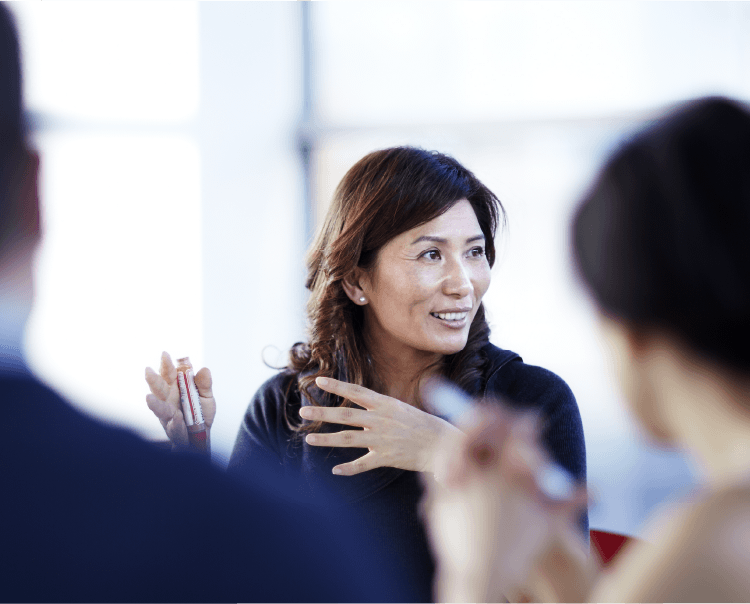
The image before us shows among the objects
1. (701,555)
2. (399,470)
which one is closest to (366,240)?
(399,470)

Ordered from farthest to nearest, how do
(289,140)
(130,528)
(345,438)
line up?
1. (289,140)
2. (345,438)
3. (130,528)

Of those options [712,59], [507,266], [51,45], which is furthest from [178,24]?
[712,59]

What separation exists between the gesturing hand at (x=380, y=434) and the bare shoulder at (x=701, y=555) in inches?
23.4

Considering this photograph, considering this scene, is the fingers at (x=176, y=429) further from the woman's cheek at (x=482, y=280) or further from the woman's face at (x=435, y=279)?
the woman's cheek at (x=482, y=280)

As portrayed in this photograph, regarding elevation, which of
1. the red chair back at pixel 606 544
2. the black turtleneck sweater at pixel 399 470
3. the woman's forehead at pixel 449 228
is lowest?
the red chair back at pixel 606 544

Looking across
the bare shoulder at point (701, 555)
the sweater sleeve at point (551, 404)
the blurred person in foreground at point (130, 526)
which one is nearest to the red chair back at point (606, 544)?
the sweater sleeve at point (551, 404)

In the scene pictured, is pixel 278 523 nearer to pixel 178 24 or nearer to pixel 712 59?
pixel 178 24

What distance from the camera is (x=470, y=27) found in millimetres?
2877

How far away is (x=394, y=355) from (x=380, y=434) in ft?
1.31

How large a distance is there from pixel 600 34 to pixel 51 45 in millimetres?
2097

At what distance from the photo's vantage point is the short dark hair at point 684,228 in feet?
2.10

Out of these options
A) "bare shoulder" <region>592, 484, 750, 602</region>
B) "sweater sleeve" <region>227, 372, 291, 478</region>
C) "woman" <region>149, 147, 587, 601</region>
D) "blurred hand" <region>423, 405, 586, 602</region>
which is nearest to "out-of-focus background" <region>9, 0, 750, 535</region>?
"sweater sleeve" <region>227, 372, 291, 478</region>

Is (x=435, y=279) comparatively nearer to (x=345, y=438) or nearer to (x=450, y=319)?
(x=450, y=319)

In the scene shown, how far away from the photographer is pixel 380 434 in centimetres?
126
